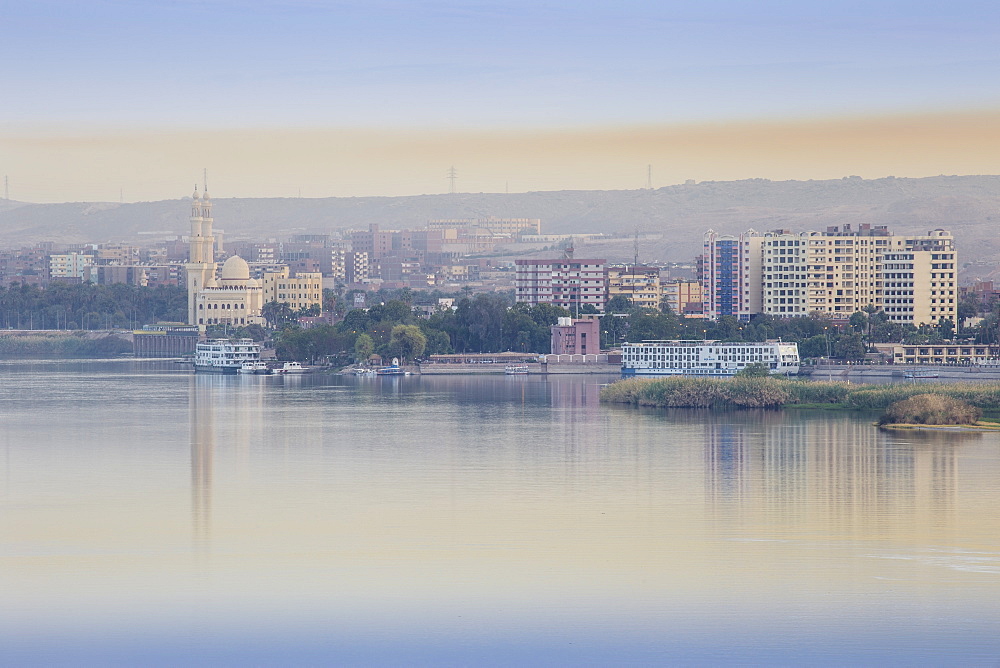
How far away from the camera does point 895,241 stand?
53.1m

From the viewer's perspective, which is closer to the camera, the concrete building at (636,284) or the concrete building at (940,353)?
the concrete building at (940,353)

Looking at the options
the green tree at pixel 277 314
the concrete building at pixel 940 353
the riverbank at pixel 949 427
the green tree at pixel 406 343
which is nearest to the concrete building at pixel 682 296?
the green tree at pixel 277 314

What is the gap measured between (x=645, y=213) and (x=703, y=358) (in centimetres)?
10973

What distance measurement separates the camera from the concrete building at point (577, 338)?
43875 millimetres

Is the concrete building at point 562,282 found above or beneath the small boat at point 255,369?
above

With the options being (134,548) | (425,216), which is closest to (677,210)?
(425,216)

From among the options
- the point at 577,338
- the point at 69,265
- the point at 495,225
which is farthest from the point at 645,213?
the point at 577,338

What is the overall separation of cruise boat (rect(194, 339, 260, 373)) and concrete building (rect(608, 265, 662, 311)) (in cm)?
1985

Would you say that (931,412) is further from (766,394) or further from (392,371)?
(392,371)

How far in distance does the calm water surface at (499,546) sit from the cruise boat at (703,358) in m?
16.0

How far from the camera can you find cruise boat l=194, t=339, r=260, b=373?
4419 centimetres

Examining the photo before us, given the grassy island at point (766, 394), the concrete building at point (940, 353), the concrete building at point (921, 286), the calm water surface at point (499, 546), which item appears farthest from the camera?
the concrete building at point (921, 286)

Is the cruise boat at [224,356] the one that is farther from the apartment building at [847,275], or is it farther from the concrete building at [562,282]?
the concrete building at [562,282]

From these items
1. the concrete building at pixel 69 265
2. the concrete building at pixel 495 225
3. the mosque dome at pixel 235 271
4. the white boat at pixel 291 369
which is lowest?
the white boat at pixel 291 369
